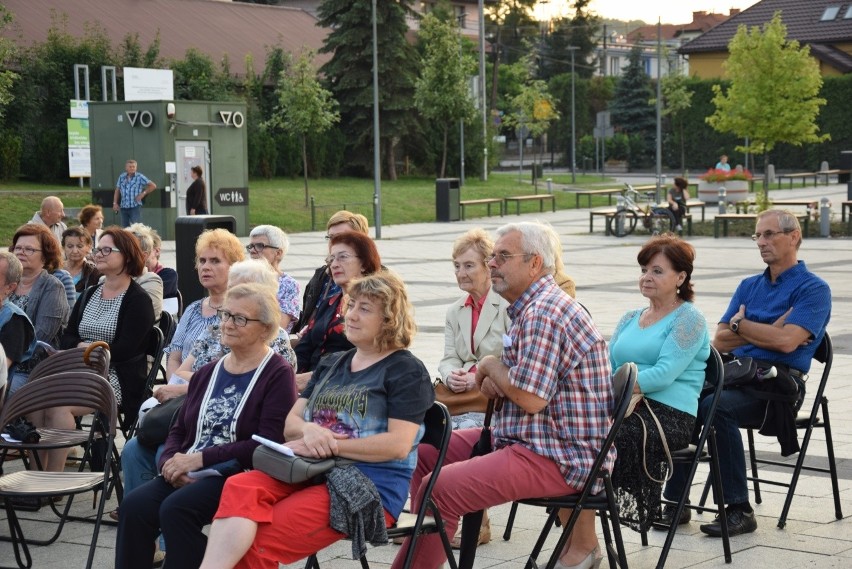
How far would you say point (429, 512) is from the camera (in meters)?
4.76

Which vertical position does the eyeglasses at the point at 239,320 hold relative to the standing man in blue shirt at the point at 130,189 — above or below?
below

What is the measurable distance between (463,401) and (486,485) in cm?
102

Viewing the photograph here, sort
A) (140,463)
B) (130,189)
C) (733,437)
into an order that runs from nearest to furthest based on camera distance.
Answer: (140,463) → (733,437) → (130,189)

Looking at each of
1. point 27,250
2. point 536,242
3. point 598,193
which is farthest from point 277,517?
point 598,193

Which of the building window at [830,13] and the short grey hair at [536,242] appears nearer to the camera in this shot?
the short grey hair at [536,242]

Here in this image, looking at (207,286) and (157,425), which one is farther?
(207,286)

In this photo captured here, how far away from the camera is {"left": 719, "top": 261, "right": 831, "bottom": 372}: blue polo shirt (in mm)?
6184

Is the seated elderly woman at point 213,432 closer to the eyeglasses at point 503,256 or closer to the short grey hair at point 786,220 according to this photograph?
the eyeglasses at point 503,256

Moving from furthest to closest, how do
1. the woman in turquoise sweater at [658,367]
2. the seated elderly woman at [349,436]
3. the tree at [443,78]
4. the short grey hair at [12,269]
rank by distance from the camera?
the tree at [443,78] < the short grey hair at [12,269] < the woman in turquoise sweater at [658,367] < the seated elderly woman at [349,436]

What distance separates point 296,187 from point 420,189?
175 inches

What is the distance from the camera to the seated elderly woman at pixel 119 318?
23.6ft

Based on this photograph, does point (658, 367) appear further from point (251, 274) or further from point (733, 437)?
point (251, 274)

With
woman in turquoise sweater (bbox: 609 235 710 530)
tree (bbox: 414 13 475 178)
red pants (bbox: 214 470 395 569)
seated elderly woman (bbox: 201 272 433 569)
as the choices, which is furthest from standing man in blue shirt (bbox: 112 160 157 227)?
tree (bbox: 414 13 475 178)

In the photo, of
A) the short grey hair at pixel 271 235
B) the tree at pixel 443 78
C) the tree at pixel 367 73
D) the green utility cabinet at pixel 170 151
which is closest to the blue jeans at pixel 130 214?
the green utility cabinet at pixel 170 151
